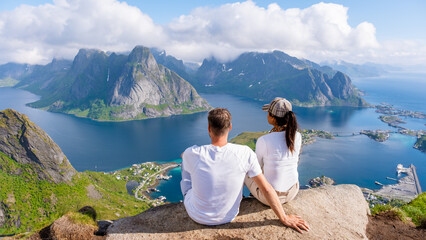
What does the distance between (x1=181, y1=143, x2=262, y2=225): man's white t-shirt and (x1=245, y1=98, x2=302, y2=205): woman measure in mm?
1099

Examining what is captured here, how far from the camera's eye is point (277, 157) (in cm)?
658

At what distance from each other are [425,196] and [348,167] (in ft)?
Answer: 380

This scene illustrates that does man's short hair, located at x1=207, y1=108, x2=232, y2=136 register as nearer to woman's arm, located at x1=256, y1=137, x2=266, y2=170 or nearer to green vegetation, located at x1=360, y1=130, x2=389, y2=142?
woman's arm, located at x1=256, y1=137, x2=266, y2=170

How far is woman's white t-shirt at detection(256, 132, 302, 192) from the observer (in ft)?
21.5

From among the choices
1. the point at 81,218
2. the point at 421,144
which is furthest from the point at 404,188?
the point at 81,218

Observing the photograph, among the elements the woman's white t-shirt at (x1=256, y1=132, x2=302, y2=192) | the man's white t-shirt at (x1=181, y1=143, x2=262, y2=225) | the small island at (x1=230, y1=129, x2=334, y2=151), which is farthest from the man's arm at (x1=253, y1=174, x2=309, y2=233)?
the small island at (x1=230, y1=129, x2=334, y2=151)

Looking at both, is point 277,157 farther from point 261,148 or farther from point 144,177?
point 144,177

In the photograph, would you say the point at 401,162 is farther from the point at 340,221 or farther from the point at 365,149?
the point at 340,221

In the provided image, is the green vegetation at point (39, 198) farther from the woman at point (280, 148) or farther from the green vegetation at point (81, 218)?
the woman at point (280, 148)

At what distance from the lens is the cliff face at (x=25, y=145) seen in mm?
85250

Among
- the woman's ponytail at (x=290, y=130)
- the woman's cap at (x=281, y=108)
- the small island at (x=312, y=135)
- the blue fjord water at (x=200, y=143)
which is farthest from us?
the small island at (x=312, y=135)

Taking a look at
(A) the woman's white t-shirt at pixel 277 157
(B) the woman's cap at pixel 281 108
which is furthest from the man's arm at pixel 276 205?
(B) the woman's cap at pixel 281 108

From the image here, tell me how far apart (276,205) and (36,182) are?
330 ft

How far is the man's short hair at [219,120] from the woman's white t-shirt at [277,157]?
1721 mm
